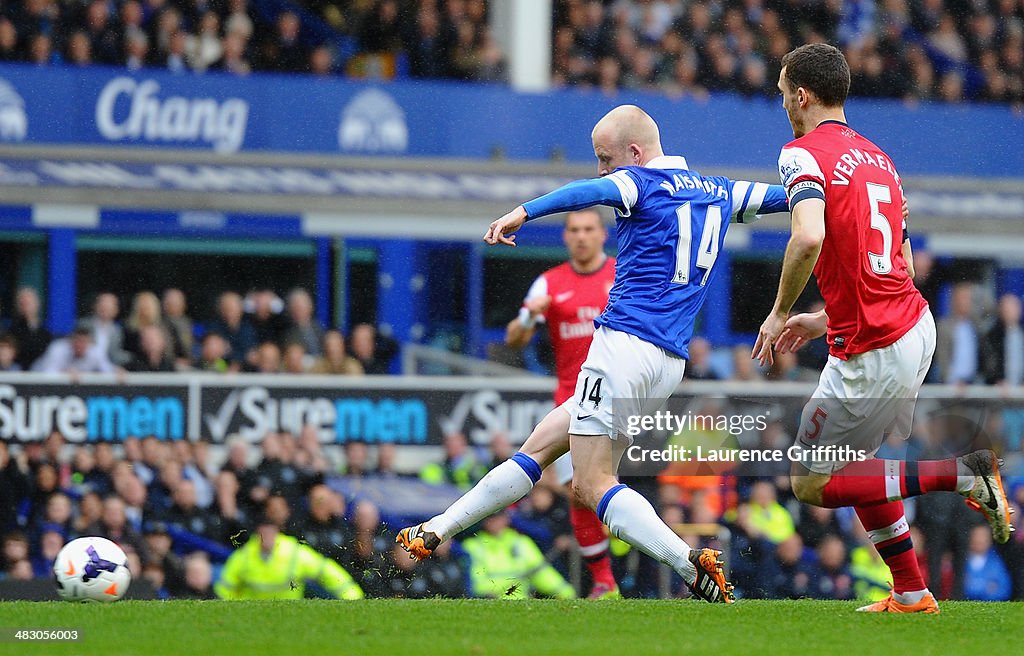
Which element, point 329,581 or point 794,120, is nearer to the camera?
point 794,120

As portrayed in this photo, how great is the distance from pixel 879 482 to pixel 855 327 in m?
0.66

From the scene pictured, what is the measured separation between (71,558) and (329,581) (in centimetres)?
244

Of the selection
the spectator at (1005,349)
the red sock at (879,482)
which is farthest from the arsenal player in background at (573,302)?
the spectator at (1005,349)

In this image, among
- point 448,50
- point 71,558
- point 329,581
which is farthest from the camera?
point 448,50

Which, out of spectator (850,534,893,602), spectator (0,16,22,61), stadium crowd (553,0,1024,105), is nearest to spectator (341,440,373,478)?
spectator (850,534,893,602)

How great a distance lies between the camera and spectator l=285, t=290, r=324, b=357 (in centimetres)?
1376

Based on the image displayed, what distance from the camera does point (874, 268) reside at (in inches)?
244

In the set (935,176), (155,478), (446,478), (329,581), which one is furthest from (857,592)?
(935,176)

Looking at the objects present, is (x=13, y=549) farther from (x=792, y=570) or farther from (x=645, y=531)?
(x=645, y=531)

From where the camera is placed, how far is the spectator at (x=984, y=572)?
11.9 metres

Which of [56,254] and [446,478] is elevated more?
[56,254]

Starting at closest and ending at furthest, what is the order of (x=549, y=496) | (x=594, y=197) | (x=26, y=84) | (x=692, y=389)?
(x=594, y=197) < (x=549, y=496) < (x=692, y=389) < (x=26, y=84)

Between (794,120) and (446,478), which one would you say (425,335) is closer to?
(446,478)

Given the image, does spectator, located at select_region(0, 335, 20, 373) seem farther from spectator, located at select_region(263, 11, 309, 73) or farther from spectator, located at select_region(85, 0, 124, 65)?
spectator, located at select_region(263, 11, 309, 73)
